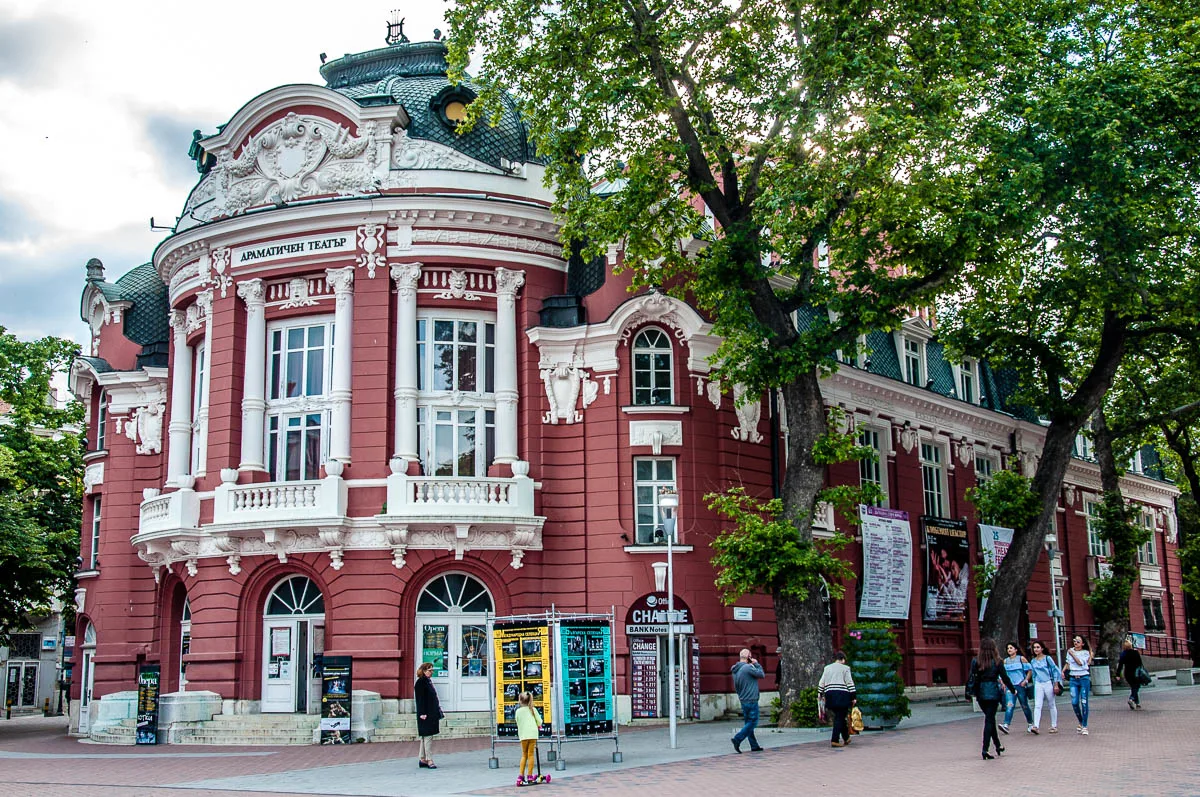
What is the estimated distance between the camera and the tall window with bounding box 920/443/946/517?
3851 centimetres

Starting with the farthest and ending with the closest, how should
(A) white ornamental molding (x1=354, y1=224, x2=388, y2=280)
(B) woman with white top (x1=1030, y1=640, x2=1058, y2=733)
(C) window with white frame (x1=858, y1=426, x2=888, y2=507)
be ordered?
(C) window with white frame (x1=858, y1=426, x2=888, y2=507) → (A) white ornamental molding (x1=354, y1=224, x2=388, y2=280) → (B) woman with white top (x1=1030, y1=640, x2=1058, y2=733)

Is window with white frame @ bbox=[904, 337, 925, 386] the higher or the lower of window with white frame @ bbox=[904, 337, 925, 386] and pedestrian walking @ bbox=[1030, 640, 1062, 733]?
the higher

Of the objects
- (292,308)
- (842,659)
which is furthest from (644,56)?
(842,659)

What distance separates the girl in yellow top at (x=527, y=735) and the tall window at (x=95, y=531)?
21.4m

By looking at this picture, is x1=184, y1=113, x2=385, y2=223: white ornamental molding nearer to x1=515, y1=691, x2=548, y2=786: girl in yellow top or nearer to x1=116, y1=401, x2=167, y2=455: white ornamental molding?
x1=116, y1=401, x2=167, y2=455: white ornamental molding

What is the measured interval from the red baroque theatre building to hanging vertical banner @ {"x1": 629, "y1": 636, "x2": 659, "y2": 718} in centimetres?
6

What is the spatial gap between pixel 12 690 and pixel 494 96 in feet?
142

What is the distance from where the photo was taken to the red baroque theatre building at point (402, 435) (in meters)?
27.8

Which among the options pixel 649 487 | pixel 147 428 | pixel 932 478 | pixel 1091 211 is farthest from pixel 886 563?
pixel 147 428

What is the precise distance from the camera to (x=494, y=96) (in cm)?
2680

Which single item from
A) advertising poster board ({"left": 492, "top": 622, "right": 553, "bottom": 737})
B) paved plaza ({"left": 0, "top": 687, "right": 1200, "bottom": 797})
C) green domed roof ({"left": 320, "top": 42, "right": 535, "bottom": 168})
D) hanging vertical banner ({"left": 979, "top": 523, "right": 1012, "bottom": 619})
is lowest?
paved plaza ({"left": 0, "top": 687, "right": 1200, "bottom": 797})

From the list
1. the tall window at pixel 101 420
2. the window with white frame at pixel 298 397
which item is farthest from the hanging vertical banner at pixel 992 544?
the tall window at pixel 101 420

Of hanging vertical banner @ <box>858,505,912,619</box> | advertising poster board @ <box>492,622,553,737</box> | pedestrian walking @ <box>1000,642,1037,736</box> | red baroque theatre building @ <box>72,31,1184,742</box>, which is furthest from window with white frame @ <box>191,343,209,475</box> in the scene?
pedestrian walking @ <box>1000,642,1037,736</box>

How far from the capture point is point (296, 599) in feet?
94.4
